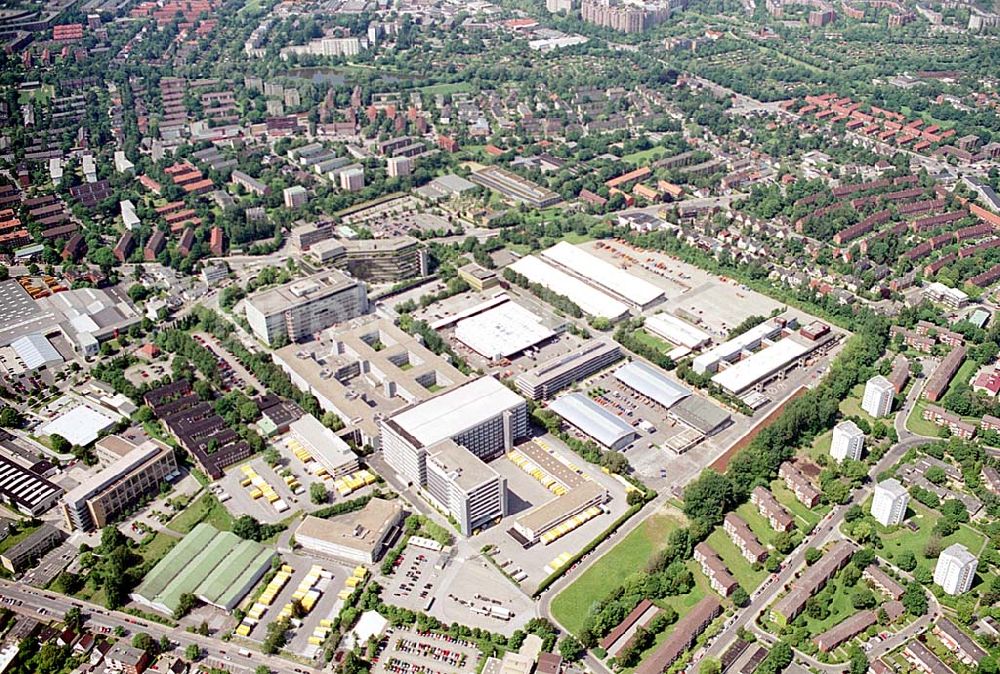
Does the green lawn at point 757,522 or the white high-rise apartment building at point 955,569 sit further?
the green lawn at point 757,522

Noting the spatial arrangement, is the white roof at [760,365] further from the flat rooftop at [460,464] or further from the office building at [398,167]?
the office building at [398,167]

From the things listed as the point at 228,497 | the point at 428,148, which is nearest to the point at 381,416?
the point at 228,497

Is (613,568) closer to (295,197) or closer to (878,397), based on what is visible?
(878,397)

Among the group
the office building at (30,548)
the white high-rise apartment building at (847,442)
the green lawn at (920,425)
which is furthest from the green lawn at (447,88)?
the office building at (30,548)

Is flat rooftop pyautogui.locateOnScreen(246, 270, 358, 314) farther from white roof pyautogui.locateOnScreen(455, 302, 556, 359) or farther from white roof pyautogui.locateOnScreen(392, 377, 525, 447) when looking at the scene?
white roof pyautogui.locateOnScreen(392, 377, 525, 447)

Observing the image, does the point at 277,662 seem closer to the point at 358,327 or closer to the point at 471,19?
the point at 358,327

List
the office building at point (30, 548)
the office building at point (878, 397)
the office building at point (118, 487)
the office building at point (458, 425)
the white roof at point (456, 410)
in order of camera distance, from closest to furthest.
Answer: the office building at point (30, 548), the office building at point (118, 487), the office building at point (458, 425), the white roof at point (456, 410), the office building at point (878, 397)

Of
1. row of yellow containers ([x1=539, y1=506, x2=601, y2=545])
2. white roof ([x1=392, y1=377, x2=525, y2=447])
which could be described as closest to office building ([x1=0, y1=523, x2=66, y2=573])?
white roof ([x1=392, y1=377, x2=525, y2=447])
